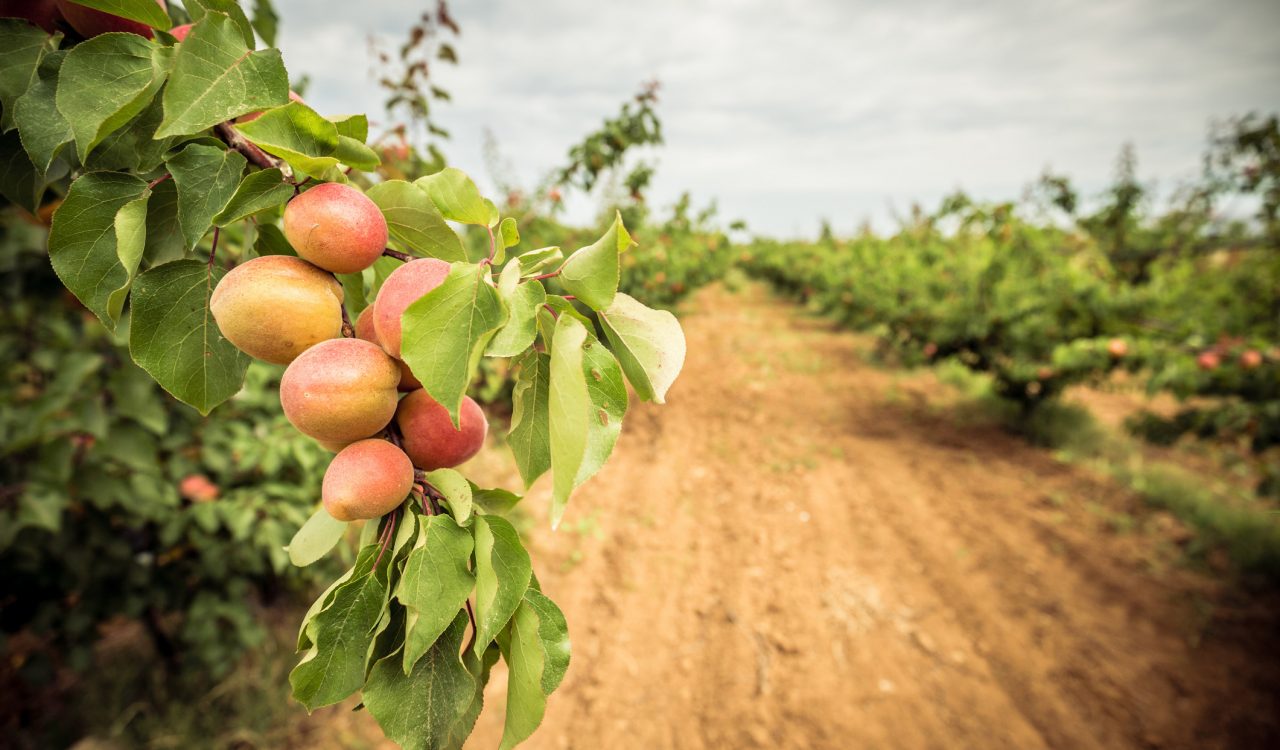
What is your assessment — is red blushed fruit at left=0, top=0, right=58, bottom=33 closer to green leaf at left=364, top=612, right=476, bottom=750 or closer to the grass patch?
green leaf at left=364, top=612, right=476, bottom=750

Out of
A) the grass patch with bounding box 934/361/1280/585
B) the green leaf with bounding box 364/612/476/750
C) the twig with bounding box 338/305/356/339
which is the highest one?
the twig with bounding box 338/305/356/339

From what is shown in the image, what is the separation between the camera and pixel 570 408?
49 cm

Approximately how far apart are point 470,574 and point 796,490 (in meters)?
4.85

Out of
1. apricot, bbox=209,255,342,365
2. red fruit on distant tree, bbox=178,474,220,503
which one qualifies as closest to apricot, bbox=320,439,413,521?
apricot, bbox=209,255,342,365

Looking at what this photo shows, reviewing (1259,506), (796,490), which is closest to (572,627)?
(796,490)

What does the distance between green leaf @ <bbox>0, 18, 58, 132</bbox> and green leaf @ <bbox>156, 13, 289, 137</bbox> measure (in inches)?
9.7

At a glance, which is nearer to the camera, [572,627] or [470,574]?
[470,574]

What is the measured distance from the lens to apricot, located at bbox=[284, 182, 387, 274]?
562 millimetres

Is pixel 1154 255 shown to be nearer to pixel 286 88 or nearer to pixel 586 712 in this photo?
pixel 586 712

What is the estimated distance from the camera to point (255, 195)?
1.85ft

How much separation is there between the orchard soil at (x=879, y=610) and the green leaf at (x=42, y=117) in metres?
2.86

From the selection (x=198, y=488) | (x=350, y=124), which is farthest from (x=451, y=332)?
(x=198, y=488)

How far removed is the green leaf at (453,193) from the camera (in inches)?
24.3

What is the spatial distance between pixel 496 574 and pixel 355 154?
18.8 inches
